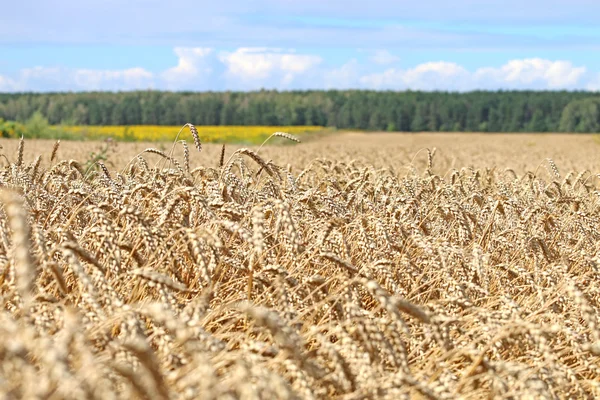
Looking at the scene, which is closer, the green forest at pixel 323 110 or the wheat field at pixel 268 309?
the wheat field at pixel 268 309

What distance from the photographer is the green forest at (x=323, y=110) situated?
87.3 metres

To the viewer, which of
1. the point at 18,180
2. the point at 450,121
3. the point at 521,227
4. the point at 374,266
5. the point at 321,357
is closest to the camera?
the point at 321,357

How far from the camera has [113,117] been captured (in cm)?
8875

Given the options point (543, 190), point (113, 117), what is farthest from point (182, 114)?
point (543, 190)

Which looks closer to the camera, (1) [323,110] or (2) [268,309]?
(2) [268,309]

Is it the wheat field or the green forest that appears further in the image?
the green forest

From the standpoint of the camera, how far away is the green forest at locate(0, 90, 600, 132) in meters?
87.3

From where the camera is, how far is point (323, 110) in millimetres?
92625

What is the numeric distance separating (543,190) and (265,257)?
3.28m

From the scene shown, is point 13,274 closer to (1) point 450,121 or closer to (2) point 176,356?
(2) point 176,356

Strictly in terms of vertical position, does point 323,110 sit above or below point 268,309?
above

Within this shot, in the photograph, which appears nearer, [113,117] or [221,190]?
[221,190]

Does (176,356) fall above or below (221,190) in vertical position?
below

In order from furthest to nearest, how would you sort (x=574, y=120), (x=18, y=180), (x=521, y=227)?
(x=574, y=120) → (x=18, y=180) → (x=521, y=227)
